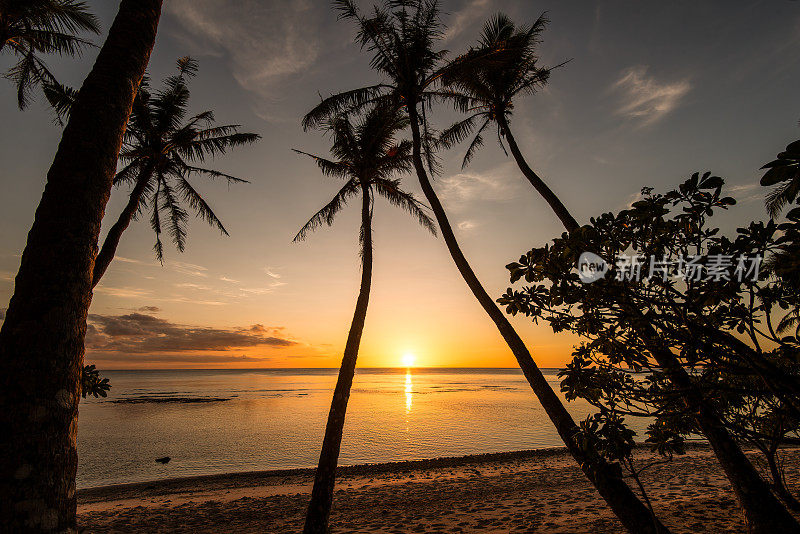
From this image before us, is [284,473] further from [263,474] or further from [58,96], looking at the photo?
[58,96]

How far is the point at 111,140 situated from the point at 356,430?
80.6 feet

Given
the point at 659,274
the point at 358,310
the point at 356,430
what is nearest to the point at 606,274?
the point at 659,274

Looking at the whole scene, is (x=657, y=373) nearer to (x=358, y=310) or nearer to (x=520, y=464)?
(x=358, y=310)

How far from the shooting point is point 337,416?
7.66m

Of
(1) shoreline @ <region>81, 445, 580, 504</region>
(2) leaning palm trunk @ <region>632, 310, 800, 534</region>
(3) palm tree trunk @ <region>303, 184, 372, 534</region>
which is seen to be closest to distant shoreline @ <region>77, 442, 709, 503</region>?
(1) shoreline @ <region>81, 445, 580, 504</region>

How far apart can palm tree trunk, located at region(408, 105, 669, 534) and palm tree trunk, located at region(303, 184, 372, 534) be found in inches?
91.3

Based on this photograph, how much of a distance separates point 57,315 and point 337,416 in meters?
6.27

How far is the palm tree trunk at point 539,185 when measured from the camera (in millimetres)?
7469

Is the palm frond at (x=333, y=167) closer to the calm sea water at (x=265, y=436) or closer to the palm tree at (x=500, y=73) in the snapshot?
the palm tree at (x=500, y=73)

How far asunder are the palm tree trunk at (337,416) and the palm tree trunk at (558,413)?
2.32 m

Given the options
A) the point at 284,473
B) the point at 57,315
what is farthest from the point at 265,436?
the point at 57,315

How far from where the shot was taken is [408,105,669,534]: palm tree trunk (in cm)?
473

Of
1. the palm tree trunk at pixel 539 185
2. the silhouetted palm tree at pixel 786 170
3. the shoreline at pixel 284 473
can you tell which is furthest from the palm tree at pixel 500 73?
the shoreline at pixel 284 473

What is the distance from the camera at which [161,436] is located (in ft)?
71.3
